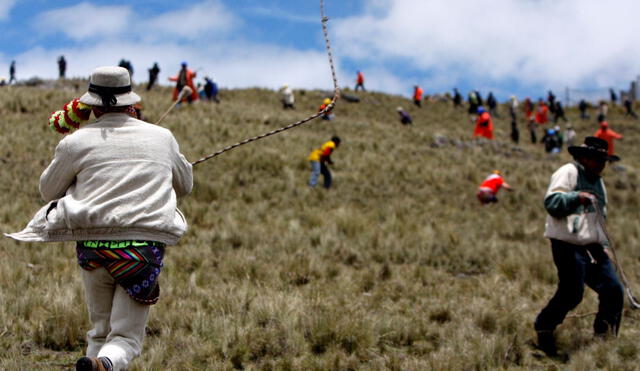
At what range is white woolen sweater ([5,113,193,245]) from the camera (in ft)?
9.44

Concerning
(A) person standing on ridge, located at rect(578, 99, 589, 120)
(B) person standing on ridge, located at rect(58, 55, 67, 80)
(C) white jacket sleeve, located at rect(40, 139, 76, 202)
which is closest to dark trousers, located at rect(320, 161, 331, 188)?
(C) white jacket sleeve, located at rect(40, 139, 76, 202)

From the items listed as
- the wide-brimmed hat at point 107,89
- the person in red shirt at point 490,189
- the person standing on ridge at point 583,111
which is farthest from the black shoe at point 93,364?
the person standing on ridge at point 583,111

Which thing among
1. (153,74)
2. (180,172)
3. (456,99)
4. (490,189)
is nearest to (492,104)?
(456,99)

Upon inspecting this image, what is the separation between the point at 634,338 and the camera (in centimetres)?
595

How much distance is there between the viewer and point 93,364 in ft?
8.69

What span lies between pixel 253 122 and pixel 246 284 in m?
18.4

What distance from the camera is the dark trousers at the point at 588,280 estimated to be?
536cm

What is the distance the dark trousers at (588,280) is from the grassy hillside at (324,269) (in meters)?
0.26

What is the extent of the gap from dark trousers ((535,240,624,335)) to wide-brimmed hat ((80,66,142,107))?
13.4ft

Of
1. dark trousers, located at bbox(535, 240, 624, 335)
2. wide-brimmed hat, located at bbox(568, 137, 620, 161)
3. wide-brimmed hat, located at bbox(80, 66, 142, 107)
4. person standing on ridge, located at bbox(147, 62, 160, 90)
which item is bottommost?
dark trousers, located at bbox(535, 240, 624, 335)

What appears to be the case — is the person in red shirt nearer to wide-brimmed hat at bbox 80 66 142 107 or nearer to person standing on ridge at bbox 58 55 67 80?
wide-brimmed hat at bbox 80 66 142 107

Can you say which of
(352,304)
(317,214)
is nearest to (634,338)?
(352,304)

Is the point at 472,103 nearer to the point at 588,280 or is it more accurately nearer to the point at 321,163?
the point at 321,163

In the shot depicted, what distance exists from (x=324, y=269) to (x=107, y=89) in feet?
17.8
